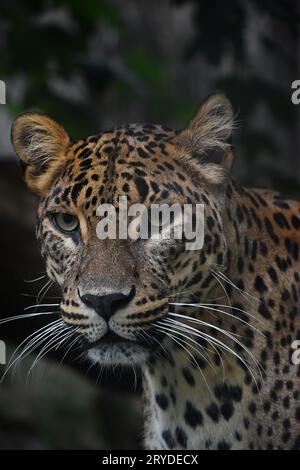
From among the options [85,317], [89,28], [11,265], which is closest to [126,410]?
[11,265]

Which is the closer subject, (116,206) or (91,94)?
(116,206)

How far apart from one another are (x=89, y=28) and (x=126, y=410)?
16.0 ft

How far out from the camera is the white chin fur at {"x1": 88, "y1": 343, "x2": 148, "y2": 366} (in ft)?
17.2

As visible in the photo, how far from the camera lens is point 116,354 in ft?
17.3

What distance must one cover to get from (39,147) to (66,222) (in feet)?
2.05

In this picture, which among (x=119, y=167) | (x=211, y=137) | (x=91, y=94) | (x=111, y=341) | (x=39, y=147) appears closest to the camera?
(x=111, y=341)

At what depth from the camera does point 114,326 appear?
504 centimetres

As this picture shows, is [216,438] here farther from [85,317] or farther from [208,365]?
[85,317]

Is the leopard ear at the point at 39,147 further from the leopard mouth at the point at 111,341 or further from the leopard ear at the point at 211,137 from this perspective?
the leopard mouth at the point at 111,341

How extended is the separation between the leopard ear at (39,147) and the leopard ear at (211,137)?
0.75 m
